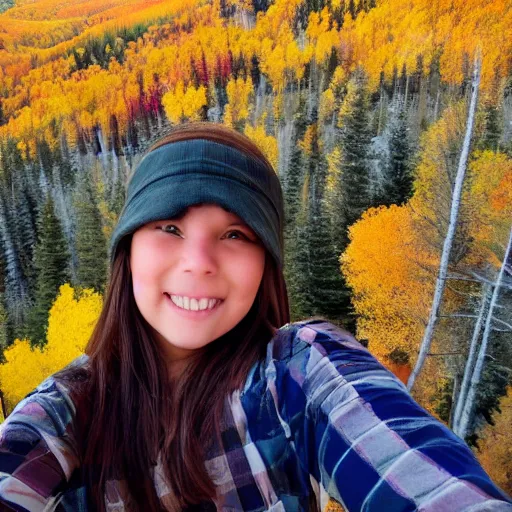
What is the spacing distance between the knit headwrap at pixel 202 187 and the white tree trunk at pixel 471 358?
2.43 ft

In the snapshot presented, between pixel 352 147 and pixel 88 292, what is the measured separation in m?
0.96

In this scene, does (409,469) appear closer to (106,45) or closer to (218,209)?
(218,209)

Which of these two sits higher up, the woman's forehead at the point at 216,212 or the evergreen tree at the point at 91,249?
the woman's forehead at the point at 216,212

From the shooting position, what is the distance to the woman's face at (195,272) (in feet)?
1.52

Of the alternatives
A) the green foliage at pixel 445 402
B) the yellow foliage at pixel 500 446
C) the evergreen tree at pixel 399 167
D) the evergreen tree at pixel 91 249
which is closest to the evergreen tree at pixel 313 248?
the evergreen tree at pixel 399 167

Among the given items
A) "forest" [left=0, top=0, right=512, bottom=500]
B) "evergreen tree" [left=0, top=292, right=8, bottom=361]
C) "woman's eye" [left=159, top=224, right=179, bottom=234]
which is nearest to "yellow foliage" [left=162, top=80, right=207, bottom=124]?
"forest" [left=0, top=0, right=512, bottom=500]

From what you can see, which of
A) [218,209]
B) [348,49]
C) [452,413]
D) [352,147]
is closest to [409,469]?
[218,209]

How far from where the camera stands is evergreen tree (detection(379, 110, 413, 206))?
113cm

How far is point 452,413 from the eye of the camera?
1.09m

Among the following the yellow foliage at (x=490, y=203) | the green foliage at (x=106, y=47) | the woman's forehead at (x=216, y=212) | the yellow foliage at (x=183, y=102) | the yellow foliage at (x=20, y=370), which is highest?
the green foliage at (x=106, y=47)

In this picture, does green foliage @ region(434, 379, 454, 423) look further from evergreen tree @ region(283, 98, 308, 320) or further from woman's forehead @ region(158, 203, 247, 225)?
woman's forehead @ region(158, 203, 247, 225)

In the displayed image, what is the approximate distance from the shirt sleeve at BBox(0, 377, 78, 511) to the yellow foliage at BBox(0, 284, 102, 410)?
39.9 inches

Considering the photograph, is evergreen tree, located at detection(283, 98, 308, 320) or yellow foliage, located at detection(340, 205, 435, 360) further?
evergreen tree, located at detection(283, 98, 308, 320)

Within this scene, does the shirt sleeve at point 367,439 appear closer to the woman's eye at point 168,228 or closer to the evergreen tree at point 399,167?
the woman's eye at point 168,228
